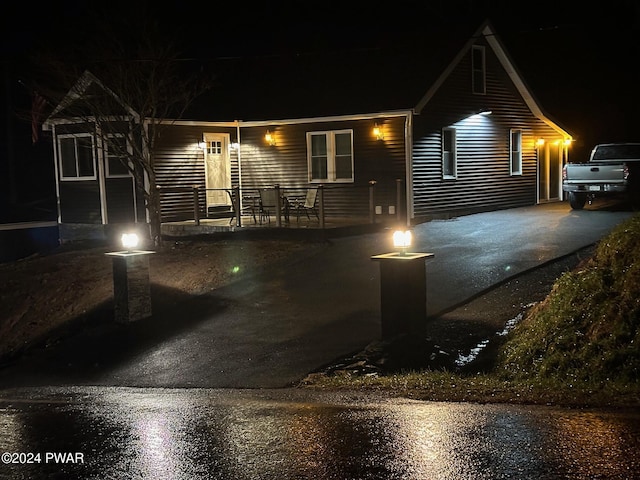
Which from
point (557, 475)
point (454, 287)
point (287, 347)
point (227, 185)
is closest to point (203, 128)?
point (227, 185)

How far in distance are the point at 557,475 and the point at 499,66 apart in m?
21.3

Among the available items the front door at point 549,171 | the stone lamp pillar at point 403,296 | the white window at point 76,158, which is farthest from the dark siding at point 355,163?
the stone lamp pillar at point 403,296

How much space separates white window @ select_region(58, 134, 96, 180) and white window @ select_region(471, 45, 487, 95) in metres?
11.7

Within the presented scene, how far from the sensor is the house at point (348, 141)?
21.0 metres

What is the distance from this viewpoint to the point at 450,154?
74.0ft

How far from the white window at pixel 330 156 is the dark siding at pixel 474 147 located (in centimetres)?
211

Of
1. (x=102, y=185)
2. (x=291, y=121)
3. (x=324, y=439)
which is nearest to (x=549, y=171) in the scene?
(x=291, y=121)

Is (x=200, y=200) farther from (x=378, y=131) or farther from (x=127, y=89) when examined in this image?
(x=378, y=131)

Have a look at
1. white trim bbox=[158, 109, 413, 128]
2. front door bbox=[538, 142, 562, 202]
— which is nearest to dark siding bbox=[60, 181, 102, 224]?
white trim bbox=[158, 109, 413, 128]

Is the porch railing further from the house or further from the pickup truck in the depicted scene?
the pickup truck

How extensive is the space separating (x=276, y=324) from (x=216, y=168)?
12517 mm

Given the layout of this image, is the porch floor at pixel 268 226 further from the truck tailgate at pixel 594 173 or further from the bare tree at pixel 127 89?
the truck tailgate at pixel 594 173

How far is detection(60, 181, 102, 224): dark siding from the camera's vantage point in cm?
2186

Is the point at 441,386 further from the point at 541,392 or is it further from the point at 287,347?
the point at 287,347
